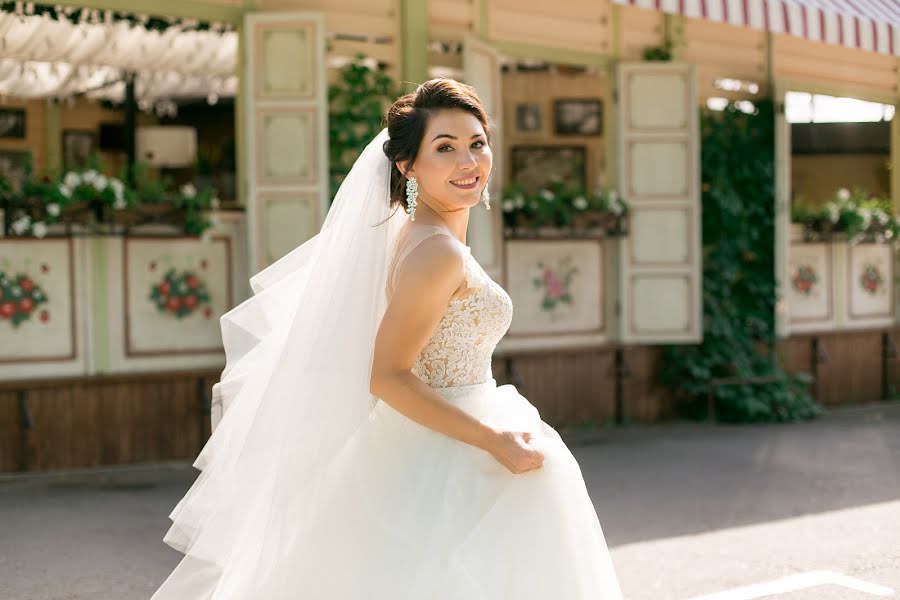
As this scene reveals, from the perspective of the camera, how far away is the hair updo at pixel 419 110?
2.68 m

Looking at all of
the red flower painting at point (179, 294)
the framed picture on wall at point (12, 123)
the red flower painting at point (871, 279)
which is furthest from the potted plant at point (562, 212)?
the framed picture on wall at point (12, 123)

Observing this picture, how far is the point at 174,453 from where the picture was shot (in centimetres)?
752

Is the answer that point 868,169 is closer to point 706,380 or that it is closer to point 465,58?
point 706,380

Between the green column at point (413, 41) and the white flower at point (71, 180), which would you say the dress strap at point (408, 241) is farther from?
the green column at point (413, 41)

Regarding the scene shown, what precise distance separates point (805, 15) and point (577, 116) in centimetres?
583

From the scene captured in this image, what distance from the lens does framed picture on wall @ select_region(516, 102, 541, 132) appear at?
13469 mm

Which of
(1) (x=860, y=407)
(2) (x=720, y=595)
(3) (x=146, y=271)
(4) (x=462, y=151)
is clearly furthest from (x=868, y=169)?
(4) (x=462, y=151)

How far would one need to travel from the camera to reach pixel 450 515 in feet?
8.28

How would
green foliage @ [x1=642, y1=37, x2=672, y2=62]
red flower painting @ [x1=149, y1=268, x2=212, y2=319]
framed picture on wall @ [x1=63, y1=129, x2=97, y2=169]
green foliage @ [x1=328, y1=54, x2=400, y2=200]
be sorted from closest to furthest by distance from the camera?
red flower painting @ [x1=149, y1=268, x2=212, y2=319], green foliage @ [x1=328, y1=54, x2=400, y2=200], green foliage @ [x1=642, y1=37, x2=672, y2=62], framed picture on wall @ [x1=63, y1=129, x2=97, y2=169]

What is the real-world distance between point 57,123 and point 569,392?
657 centimetres

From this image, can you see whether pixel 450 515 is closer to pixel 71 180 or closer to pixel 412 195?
pixel 412 195

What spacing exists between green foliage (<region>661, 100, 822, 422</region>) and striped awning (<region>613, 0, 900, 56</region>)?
1.97m

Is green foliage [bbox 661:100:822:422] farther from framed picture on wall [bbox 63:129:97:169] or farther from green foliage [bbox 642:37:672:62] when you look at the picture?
framed picture on wall [bbox 63:129:97:169]

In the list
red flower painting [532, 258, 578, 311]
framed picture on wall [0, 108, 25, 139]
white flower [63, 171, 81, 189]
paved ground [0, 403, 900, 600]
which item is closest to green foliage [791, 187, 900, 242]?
paved ground [0, 403, 900, 600]
